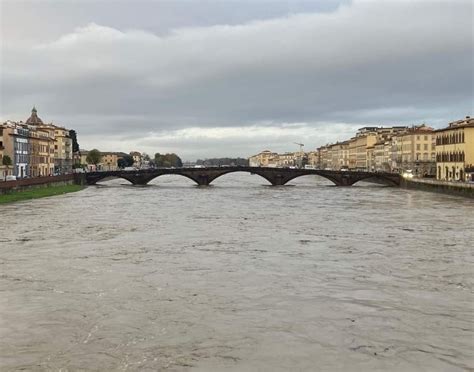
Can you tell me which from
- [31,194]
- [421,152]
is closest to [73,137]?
[421,152]

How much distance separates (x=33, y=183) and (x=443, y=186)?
37435 millimetres

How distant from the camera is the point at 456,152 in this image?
6606 centimetres

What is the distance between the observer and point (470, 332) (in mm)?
11688

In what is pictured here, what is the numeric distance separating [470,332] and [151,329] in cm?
602

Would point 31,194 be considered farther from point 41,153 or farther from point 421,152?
point 421,152

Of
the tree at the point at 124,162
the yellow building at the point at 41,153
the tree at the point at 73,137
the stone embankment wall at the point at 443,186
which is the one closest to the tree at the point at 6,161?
the yellow building at the point at 41,153

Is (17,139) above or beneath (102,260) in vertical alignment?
above

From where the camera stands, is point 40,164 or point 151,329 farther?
point 40,164

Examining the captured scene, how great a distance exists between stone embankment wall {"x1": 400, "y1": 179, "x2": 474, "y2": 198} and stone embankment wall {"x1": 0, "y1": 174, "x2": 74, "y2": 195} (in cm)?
3674

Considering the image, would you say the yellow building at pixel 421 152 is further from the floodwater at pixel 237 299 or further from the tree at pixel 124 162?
the tree at pixel 124 162

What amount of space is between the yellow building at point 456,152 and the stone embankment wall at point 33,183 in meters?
41.3

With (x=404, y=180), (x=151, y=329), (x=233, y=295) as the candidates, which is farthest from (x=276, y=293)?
(x=404, y=180)

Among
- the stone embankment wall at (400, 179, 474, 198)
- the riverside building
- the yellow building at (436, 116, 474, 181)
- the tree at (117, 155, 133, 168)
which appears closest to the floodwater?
the stone embankment wall at (400, 179, 474, 198)

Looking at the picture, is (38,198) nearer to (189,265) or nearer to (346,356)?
(189,265)
